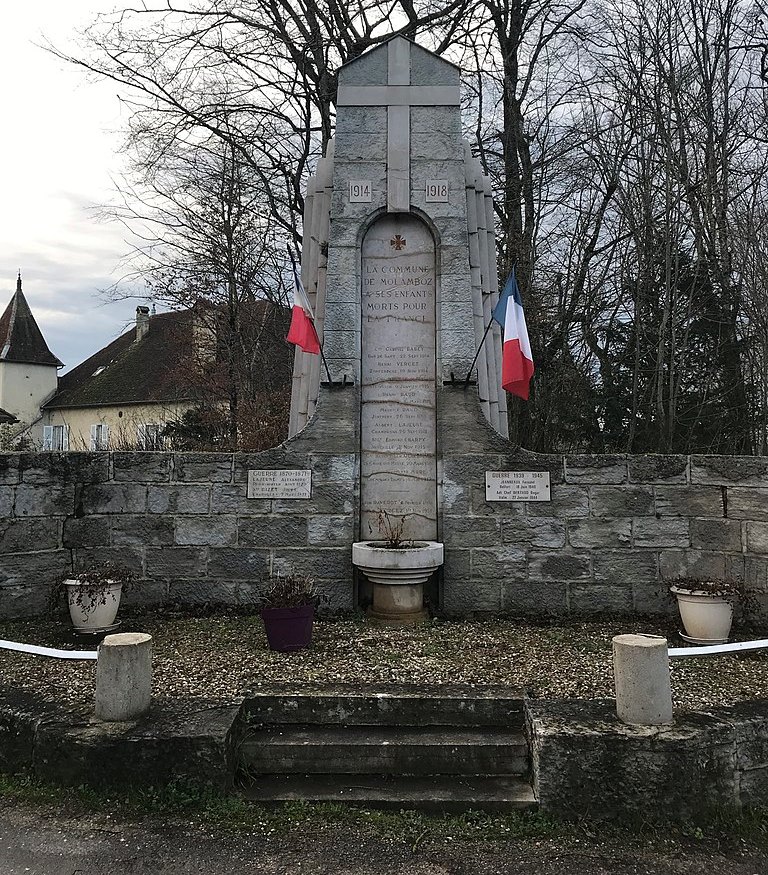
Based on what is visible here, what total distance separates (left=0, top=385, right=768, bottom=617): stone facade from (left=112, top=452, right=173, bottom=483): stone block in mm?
10

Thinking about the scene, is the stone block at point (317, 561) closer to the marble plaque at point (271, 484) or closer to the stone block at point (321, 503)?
the stone block at point (321, 503)

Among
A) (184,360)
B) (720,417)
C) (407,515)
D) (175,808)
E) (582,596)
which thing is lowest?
(175,808)

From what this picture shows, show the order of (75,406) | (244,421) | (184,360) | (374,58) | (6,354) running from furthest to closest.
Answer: (6,354) → (75,406) → (184,360) → (244,421) → (374,58)

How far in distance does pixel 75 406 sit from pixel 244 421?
2183 cm

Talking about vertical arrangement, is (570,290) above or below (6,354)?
below

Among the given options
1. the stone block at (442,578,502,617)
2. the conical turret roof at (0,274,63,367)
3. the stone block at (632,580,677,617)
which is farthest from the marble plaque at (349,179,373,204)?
the conical turret roof at (0,274,63,367)

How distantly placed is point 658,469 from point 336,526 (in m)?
2.94

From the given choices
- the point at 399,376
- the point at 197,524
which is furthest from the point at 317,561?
the point at 399,376

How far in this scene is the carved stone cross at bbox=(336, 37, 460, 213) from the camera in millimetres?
7266

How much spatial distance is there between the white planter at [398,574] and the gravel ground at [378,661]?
221 millimetres

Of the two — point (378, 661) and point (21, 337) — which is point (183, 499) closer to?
point (378, 661)

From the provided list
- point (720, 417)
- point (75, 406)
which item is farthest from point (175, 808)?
point (75, 406)

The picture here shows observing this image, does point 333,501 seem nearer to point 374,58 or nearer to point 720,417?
point 374,58

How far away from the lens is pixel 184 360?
60.7 feet
